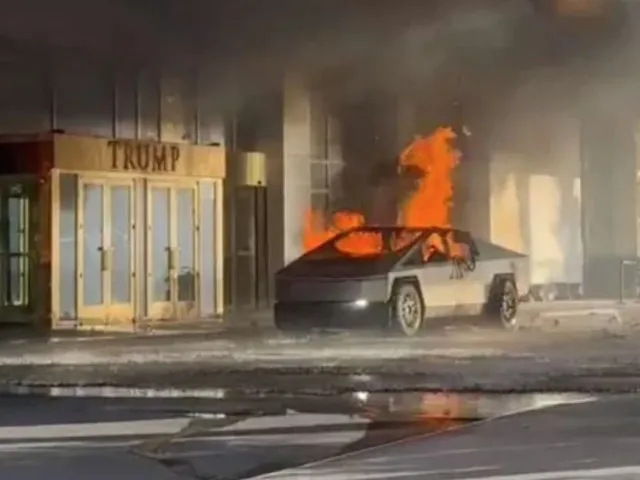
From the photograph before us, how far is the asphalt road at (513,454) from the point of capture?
8367mm

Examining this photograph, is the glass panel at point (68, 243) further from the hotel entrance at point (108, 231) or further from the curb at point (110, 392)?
the curb at point (110, 392)

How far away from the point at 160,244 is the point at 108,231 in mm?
1295

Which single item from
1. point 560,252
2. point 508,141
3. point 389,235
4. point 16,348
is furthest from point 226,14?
point 560,252

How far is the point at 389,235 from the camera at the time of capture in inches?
797

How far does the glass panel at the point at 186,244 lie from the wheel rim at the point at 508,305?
20.7ft

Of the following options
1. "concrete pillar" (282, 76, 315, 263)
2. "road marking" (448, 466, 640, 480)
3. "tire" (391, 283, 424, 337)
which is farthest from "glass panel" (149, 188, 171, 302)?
"road marking" (448, 466, 640, 480)

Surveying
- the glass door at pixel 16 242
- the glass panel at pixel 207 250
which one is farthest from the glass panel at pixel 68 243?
the glass panel at pixel 207 250

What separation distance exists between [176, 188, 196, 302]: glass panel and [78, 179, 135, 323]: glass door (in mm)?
1154

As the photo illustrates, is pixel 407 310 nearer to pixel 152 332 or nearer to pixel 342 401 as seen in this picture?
pixel 152 332

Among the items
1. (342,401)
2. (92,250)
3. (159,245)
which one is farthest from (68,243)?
(342,401)

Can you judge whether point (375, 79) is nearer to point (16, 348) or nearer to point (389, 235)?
point (389, 235)

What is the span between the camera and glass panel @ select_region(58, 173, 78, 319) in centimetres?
2327

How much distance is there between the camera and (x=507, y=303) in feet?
69.9

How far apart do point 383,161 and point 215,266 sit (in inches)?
171
